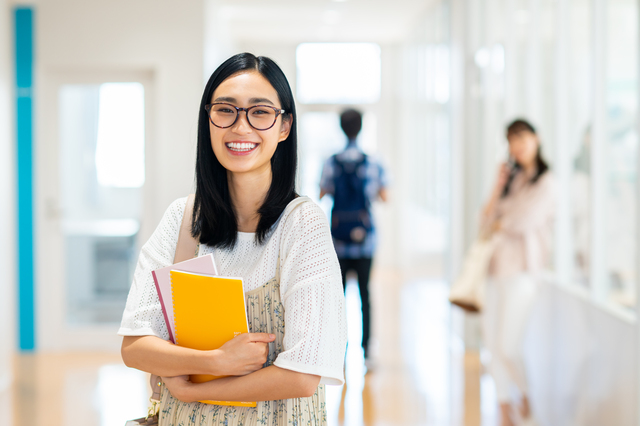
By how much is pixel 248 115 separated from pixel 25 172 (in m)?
4.74

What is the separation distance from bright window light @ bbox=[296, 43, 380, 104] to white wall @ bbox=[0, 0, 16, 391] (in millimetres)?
5812

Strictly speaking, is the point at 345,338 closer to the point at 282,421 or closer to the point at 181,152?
the point at 282,421

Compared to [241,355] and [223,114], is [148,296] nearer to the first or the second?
[241,355]

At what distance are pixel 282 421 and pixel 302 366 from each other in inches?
6.4

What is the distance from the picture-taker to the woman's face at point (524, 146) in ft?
12.0

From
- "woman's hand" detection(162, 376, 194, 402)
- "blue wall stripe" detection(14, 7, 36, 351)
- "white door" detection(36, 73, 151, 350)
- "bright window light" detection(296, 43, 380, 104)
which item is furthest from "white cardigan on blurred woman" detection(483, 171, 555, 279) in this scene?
"bright window light" detection(296, 43, 380, 104)

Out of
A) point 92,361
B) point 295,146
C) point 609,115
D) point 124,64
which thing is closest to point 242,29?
point 124,64

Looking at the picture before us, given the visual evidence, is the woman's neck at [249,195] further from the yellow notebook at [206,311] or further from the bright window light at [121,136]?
the bright window light at [121,136]

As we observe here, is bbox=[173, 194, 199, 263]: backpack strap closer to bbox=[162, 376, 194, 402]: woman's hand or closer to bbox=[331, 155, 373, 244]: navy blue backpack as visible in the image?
bbox=[162, 376, 194, 402]: woman's hand

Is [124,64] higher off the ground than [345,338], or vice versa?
[124,64]

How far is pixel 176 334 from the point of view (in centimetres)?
126

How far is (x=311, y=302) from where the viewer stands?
1.17 m

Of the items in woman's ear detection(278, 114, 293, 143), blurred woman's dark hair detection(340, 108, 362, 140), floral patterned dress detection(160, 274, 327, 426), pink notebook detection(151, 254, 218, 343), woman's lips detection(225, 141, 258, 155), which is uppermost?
blurred woman's dark hair detection(340, 108, 362, 140)

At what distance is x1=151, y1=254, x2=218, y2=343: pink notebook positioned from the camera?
3.94 ft
